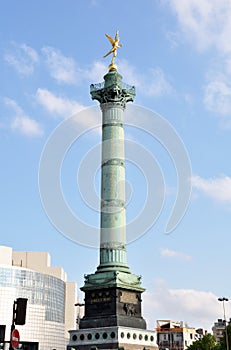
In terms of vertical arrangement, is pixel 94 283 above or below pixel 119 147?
below

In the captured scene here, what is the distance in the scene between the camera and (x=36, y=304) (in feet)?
498

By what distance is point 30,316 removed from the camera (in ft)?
477

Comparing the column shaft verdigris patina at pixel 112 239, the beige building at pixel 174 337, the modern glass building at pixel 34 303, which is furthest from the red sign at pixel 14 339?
the beige building at pixel 174 337


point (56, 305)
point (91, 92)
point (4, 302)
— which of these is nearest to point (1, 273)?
point (4, 302)

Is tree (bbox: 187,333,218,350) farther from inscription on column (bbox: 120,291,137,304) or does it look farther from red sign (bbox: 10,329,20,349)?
red sign (bbox: 10,329,20,349)

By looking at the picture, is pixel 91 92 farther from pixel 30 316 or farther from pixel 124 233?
pixel 30 316

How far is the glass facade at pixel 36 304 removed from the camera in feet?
470

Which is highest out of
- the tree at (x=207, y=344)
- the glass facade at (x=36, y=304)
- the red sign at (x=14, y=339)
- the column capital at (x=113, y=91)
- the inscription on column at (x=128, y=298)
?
the column capital at (x=113, y=91)

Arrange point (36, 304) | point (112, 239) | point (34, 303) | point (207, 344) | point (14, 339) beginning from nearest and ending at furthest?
point (14, 339), point (112, 239), point (207, 344), point (36, 304), point (34, 303)

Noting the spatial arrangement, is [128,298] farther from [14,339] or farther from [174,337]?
[174,337]

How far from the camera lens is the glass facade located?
143 m

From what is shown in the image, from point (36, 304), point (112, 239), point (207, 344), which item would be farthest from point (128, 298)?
point (36, 304)

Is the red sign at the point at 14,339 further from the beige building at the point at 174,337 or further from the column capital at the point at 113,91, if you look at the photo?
the beige building at the point at 174,337

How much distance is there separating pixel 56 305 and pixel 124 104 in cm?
9760
